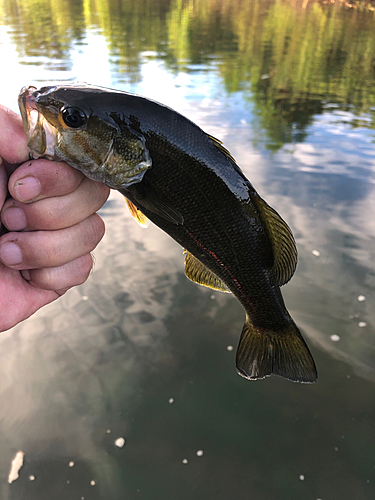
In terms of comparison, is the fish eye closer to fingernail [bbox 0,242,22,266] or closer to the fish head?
the fish head

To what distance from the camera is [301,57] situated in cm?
1844

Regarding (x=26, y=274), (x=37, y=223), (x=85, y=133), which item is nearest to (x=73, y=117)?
(x=85, y=133)

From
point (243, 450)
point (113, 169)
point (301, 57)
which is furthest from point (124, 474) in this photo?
point (301, 57)

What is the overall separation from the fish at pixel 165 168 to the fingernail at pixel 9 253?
0.49m

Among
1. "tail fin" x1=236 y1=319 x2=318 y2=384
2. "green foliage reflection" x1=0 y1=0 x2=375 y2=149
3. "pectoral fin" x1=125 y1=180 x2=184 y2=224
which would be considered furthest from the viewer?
"green foliage reflection" x1=0 y1=0 x2=375 y2=149

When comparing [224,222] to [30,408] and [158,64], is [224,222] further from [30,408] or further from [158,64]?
[158,64]

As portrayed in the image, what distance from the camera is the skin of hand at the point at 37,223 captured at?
168 cm

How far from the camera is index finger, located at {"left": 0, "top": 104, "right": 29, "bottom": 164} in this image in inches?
65.3

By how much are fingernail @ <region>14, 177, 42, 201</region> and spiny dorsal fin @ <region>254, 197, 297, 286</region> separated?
3.42 feet

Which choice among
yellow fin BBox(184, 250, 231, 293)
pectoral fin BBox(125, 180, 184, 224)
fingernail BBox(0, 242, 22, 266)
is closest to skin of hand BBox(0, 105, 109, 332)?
fingernail BBox(0, 242, 22, 266)

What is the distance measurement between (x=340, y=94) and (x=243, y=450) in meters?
13.3

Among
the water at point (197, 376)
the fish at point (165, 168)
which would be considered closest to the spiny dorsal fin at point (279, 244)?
the fish at point (165, 168)

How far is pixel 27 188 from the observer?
1.68 metres

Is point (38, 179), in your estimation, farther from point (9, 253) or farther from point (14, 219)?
point (9, 253)
